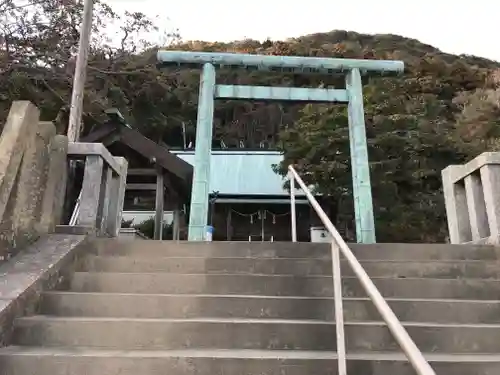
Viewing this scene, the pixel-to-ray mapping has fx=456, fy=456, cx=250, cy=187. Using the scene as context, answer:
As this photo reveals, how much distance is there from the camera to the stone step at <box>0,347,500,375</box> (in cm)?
221

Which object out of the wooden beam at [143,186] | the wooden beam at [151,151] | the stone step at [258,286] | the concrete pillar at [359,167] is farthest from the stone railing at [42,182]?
the wooden beam at [143,186]

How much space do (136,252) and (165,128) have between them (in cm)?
1995

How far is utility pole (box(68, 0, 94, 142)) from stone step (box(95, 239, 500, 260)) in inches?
202

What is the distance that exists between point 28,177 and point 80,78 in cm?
608

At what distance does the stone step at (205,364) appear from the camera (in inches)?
86.8

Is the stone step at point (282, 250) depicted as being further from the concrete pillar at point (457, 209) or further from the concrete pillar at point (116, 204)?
the concrete pillar at point (116, 204)

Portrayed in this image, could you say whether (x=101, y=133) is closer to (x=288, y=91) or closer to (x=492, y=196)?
(x=288, y=91)

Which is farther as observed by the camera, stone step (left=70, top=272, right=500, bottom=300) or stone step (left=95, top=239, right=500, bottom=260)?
stone step (left=95, top=239, right=500, bottom=260)

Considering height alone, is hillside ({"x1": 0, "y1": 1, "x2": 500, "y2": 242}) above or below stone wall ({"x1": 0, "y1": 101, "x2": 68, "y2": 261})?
above

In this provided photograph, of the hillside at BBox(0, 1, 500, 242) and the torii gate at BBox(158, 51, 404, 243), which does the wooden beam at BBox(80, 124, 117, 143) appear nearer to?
the hillside at BBox(0, 1, 500, 242)

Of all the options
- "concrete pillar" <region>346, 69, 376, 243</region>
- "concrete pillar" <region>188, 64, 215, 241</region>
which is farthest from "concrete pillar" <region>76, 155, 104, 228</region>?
"concrete pillar" <region>346, 69, 376, 243</region>

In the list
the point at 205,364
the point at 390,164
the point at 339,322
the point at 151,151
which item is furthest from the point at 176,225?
the point at 339,322

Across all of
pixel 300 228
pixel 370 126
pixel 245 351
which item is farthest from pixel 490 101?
pixel 245 351

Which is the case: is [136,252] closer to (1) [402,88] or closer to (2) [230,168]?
(2) [230,168]
